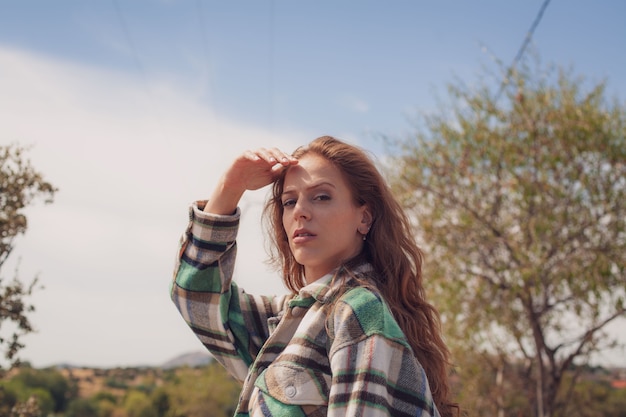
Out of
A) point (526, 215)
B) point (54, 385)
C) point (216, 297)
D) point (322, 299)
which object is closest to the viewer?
point (322, 299)

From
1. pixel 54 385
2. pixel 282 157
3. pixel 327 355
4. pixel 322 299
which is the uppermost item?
pixel 54 385

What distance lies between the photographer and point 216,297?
2.38 m

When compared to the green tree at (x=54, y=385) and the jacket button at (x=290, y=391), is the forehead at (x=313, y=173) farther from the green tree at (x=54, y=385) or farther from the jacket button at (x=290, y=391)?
the green tree at (x=54, y=385)

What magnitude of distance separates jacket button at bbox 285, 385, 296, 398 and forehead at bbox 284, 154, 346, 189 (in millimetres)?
640

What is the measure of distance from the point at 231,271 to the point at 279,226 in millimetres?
250

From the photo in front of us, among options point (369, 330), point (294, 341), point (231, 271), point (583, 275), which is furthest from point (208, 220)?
point (583, 275)

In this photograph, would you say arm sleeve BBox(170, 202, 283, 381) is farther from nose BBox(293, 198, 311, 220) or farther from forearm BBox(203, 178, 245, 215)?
nose BBox(293, 198, 311, 220)

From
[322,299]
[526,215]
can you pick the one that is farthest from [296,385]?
[526,215]

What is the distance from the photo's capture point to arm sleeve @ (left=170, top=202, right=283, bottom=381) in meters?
2.33

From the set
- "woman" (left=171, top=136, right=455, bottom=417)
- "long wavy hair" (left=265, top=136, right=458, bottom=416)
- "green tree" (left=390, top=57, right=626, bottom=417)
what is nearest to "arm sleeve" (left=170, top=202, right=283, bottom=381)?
"woman" (left=171, top=136, right=455, bottom=417)

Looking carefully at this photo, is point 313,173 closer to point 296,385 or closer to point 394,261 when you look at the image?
point 394,261

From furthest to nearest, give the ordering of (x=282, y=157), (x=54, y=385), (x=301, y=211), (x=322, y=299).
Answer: (x=54, y=385)
(x=282, y=157)
(x=301, y=211)
(x=322, y=299)

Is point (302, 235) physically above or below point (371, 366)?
above

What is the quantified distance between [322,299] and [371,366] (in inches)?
12.2
